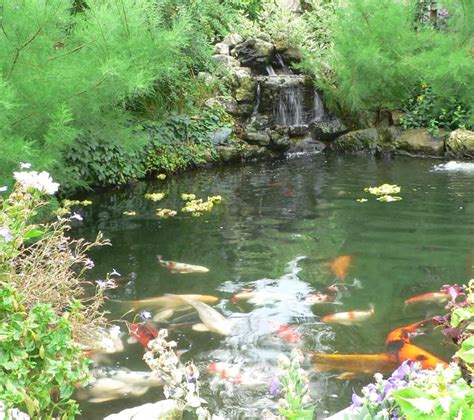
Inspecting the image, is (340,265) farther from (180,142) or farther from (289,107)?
(289,107)

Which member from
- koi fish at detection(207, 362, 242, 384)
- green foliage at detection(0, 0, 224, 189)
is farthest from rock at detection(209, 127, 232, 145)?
koi fish at detection(207, 362, 242, 384)

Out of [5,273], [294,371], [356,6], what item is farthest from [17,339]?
[356,6]

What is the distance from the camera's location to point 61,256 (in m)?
2.89

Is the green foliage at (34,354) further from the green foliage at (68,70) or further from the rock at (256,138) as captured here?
the rock at (256,138)

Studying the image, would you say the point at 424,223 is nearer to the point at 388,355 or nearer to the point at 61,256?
the point at 388,355

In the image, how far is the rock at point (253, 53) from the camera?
13.0 metres

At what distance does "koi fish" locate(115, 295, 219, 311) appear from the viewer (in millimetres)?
4464

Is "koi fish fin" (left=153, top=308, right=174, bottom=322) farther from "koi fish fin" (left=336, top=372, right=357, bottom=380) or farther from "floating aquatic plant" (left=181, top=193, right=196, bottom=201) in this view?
"floating aquatic plant" (left=181, top=193, right=196, bottom=201)

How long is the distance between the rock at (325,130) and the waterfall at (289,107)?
30cm

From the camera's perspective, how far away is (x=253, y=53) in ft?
42.7

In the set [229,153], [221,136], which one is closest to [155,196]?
[229,153]

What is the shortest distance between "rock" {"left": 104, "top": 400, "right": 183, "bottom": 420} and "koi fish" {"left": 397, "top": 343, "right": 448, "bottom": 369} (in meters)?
1.49

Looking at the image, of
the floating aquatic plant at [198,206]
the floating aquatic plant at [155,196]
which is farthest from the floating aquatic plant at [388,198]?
the floating aquatic plant at [155,196]

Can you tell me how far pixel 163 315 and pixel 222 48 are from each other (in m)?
9.83
